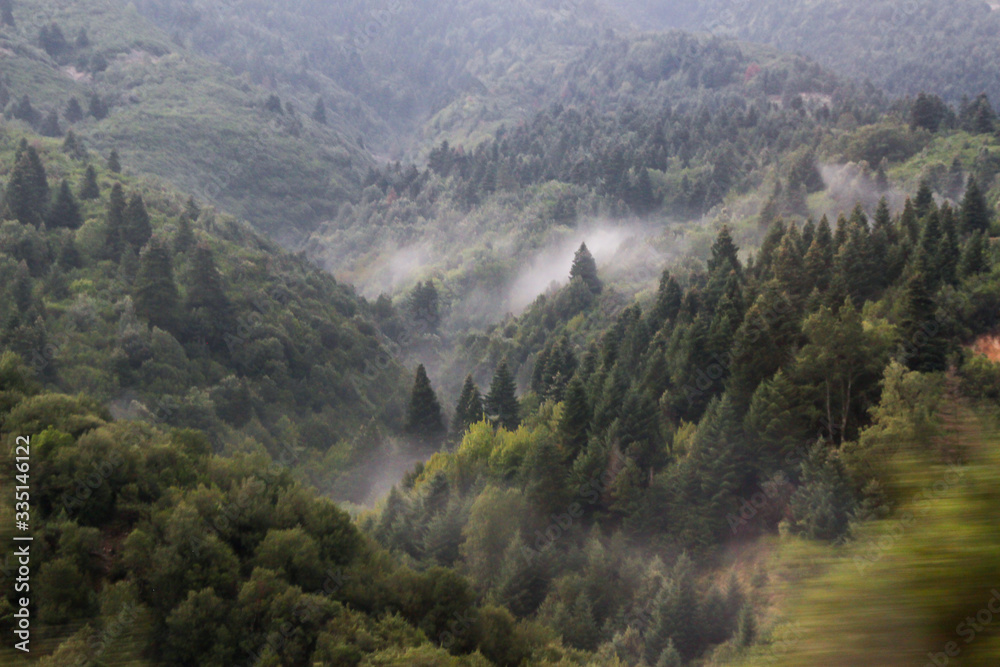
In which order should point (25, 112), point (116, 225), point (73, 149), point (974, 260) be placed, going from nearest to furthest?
point (974, 260)
point (116, 225)
point (73, 149)
point (25, 112)

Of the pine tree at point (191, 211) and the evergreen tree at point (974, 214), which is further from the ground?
the pine tree at point (191, 211)

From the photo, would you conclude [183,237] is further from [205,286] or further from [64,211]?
[64,211]

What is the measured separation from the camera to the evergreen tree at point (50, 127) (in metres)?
95.7

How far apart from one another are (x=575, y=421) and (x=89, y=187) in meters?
44.6

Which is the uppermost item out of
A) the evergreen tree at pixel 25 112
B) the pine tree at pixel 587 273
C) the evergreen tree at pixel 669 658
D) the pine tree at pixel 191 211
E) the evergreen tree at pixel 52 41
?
the evergreen tree at pixel 52 41

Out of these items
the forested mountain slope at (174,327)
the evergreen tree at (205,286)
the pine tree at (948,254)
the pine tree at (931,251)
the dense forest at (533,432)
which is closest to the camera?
the dense forest at (533,432)

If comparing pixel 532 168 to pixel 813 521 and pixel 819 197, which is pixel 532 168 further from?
pixel 813 521

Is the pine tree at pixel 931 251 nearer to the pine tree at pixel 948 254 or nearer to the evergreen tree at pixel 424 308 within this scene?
the pine tree at pixel 948 254

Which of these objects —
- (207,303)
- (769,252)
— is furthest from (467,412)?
(769,252)

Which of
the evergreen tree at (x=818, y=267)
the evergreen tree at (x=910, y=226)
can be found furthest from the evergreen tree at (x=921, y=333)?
the evergreen tree at (x=910, y=226)

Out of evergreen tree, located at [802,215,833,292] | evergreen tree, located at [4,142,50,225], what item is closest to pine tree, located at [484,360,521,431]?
evergreen tree, located at [802,215,833,292]

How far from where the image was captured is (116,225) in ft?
170

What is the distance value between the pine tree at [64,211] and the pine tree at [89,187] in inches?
153

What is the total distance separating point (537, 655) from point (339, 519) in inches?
281
